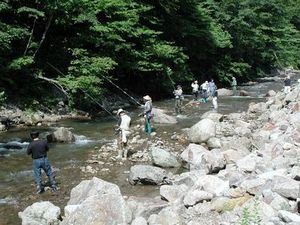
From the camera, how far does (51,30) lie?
99.6ft

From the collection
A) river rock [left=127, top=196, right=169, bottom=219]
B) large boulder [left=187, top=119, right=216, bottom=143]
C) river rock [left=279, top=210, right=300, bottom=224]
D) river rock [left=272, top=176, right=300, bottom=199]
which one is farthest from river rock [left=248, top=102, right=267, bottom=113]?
river rock [left=279, top=210, right=300, bottom=224]

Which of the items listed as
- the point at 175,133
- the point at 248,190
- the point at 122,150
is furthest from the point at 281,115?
the point at 248,190

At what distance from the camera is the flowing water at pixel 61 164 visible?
12.5 m

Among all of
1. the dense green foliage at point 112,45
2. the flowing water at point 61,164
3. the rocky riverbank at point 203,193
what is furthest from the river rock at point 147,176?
the dense green foliage at point 112,45

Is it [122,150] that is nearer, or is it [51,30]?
[122,150]

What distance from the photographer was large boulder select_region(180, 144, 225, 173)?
13.3 meters

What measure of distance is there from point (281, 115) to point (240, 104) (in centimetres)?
1143

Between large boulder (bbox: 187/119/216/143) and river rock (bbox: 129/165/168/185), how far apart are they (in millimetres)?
5869

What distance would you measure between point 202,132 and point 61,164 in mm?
6222

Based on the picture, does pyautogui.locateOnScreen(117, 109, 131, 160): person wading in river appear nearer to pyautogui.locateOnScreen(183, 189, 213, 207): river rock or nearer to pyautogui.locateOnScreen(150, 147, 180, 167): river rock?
pyautogui.locateOnScreen(150, 147, 180, 167): river rock

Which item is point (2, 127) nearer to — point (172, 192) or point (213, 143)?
point (213, 143)

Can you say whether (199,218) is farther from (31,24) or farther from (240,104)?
(240,104)

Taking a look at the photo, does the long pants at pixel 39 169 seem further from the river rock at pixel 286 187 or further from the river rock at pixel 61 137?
the river rock at pixel 61 137

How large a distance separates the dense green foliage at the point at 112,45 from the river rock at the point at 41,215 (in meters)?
15.1
